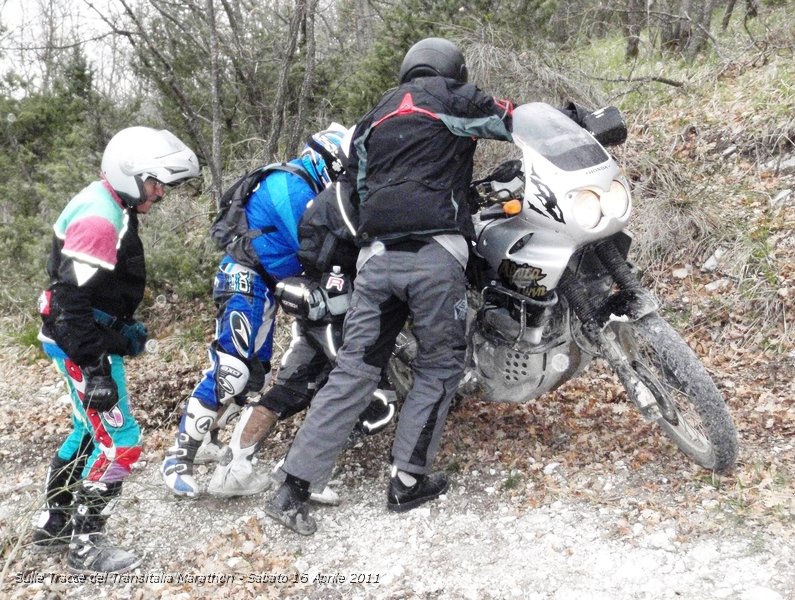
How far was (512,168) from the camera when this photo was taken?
3846 millimetres

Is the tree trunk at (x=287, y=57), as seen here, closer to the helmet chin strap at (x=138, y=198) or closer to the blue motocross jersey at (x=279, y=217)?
the blue motocross jersey at (x=279, y=217)

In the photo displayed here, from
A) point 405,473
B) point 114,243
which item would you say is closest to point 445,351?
point 405,473

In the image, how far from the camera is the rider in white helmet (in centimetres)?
359

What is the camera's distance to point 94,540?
392 cm

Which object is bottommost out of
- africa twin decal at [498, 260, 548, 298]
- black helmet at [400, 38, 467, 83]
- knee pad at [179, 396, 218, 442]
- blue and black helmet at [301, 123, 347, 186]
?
knee pad at [179, 396, 218, 442]

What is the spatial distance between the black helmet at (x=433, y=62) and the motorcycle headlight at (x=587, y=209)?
37.9 inches

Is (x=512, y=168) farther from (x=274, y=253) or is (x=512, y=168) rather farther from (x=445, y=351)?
(x=274, y=253)

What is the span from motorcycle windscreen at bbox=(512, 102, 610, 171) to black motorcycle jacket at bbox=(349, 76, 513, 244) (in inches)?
3.2

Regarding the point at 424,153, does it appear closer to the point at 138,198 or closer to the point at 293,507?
the point at 138,198

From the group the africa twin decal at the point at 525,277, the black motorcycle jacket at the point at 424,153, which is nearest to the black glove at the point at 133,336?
the black motorcycle jacket at the point at 424,153

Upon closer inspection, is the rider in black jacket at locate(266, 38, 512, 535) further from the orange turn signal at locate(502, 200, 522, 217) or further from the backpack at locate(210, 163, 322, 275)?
the backpack at locate(210, 163, 322, 275)

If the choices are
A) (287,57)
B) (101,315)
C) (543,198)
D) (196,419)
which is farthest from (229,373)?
(287,57)

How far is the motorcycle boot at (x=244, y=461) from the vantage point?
14.2ft

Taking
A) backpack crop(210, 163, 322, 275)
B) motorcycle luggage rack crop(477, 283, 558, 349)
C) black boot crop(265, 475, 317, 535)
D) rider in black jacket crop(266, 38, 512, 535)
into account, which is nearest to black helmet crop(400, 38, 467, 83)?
rider in black jacket crop(266, 38, 512, 535)
